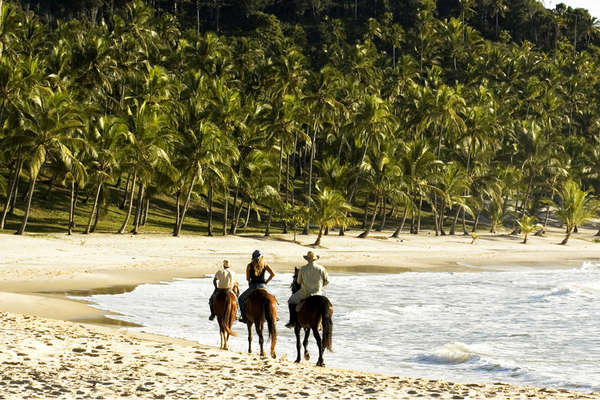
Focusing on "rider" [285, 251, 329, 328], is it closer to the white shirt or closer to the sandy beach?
the white shirt

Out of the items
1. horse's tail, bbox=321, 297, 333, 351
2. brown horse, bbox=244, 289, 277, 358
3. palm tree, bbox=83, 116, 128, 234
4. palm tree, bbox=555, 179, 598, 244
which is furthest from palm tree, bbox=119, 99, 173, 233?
palm tree, bbox=555, 179, 598, 244

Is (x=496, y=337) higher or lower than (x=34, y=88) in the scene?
lower

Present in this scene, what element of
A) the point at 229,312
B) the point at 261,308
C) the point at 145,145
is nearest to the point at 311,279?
the point at 261,308

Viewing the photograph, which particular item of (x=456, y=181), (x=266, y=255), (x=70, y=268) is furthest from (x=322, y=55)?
(x=70, y=268)

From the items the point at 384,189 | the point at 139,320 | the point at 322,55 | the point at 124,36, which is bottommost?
the point at 139,320

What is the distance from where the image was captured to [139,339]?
14344 mm

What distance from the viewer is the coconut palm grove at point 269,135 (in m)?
40.2

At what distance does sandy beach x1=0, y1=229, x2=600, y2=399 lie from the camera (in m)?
9.97

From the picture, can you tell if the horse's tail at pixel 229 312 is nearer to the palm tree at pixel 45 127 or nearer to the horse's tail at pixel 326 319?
the horse's tail at pixel 326 319

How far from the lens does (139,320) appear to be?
60.5 ft

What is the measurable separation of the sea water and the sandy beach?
1.76 metres

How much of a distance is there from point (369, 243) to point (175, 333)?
31215 millimetres

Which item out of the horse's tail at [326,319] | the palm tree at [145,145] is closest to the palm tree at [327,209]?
the palm tree at [145,145]

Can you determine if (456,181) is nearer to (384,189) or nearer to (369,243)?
(384,189)
